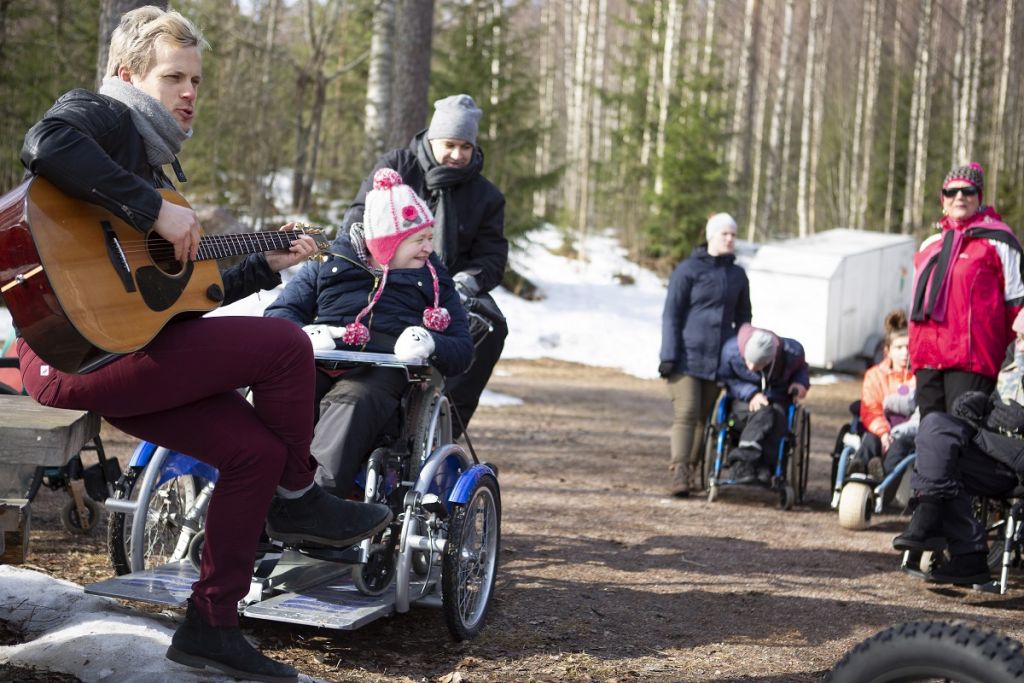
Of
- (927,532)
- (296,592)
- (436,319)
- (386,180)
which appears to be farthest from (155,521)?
(927,532)

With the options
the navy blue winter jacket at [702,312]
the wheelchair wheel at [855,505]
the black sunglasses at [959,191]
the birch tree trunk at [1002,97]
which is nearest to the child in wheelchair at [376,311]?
the black sunglasses at [959,191]

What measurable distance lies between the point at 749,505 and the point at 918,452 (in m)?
2.66

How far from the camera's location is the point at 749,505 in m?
8.66

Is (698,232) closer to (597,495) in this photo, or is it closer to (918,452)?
(597,495)

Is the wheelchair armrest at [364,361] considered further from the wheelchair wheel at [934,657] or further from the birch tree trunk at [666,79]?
the birch tree trunk at [666,79]

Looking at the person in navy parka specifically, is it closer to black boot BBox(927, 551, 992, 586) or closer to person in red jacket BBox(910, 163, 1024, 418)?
person in red jacket BBox(910, 163, 1024, 418)

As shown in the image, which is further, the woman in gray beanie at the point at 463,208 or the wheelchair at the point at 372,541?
the woman in gray beanie at the point at 463,208

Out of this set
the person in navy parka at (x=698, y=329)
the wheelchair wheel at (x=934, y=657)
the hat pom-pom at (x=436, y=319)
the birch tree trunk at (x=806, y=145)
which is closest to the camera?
the wheelchair wheel at (x=934, y=657)

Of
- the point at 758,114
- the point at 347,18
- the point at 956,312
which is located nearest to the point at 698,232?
the point at 347,18

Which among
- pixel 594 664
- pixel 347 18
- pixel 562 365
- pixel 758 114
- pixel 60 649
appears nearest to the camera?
pixel 60 649

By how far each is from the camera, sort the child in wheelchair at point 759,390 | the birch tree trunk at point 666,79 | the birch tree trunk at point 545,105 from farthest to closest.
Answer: the birch tree trunk at point 545,105, the birch tree trunk at point 666,79, the child in wheelchair at point 759,390

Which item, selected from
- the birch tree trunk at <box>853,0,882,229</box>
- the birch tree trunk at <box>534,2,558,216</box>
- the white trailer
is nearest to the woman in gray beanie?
the white trailer

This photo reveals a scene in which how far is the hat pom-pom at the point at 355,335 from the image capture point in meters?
4.74

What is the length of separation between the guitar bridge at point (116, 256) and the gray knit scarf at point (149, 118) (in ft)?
0.98
